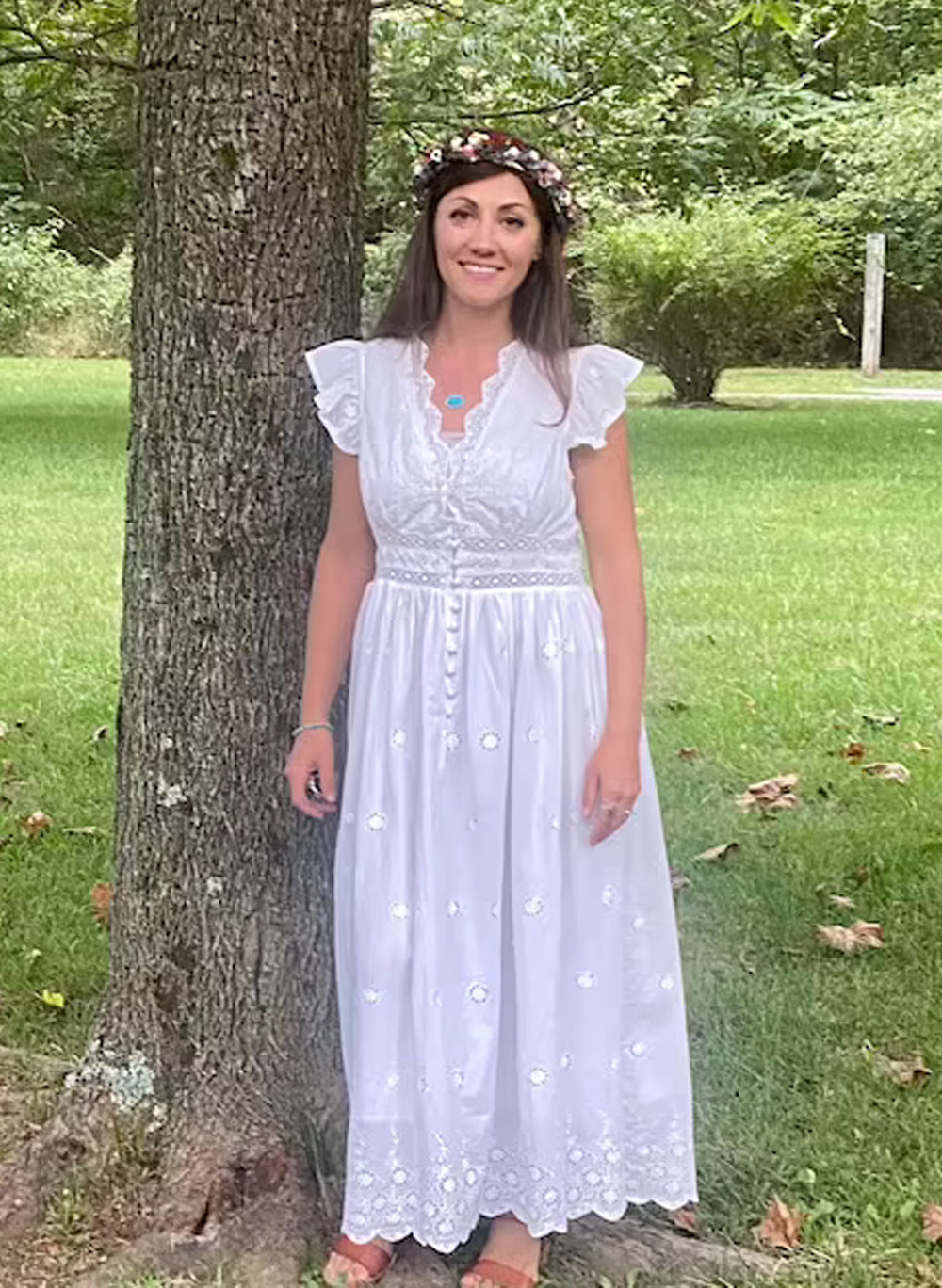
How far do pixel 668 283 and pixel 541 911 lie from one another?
46.6 feet

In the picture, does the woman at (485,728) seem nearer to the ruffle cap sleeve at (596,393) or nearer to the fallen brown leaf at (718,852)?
the ruffle cap sleeve at (596,393)

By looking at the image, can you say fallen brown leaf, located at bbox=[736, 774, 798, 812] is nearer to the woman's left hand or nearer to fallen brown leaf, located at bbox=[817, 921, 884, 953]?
fallen brown leaf, located at bbox=[817, 921, 884, 953]

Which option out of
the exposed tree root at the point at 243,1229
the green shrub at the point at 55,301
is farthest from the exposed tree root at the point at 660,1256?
the green shrub at the point at 55,301

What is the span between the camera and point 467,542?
252 cm

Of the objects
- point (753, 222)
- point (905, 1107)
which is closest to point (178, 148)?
point (905, 1107)

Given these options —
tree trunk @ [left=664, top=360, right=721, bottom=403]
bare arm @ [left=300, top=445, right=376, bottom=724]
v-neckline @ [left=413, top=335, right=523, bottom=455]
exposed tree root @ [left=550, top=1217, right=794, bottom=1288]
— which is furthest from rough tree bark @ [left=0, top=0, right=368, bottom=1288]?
tree trunk @ [left=664, top=360, right=721, bottom=403]

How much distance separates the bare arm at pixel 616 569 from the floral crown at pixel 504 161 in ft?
→ 1.04

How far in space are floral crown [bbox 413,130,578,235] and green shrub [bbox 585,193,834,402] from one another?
13.4m

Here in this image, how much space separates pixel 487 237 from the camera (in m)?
2.49

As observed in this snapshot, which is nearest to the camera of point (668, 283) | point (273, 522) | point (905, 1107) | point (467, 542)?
point (467, 542)

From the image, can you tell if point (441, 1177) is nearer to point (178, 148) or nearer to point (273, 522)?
point (273, 522)

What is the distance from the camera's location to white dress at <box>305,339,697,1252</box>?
2.51 metres

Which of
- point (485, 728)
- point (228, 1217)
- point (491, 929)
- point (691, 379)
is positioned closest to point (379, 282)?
point (485, 728)

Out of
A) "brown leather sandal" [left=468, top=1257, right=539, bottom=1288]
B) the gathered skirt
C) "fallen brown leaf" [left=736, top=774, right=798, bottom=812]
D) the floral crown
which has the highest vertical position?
the floral crown
